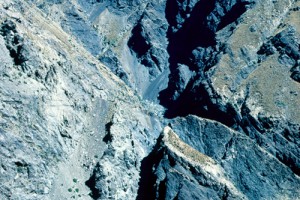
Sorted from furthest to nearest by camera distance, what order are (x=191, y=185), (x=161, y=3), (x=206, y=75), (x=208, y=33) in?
1. (x=161, y=3)
2. (x=208, y=33)
3. (x=206, y=75)
4. (x=191, y=185)

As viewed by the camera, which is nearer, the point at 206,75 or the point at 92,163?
the point at 92,163

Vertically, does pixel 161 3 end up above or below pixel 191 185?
above

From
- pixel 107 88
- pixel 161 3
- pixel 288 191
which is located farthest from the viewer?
pixel 161 3

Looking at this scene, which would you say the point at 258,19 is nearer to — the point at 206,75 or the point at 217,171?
the point at 206,75

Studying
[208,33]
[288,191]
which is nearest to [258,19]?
[208,33]

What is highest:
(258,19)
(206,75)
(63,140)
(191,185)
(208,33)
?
(258,19)

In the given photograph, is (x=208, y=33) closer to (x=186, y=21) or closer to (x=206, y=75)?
(x=186, y=21)
